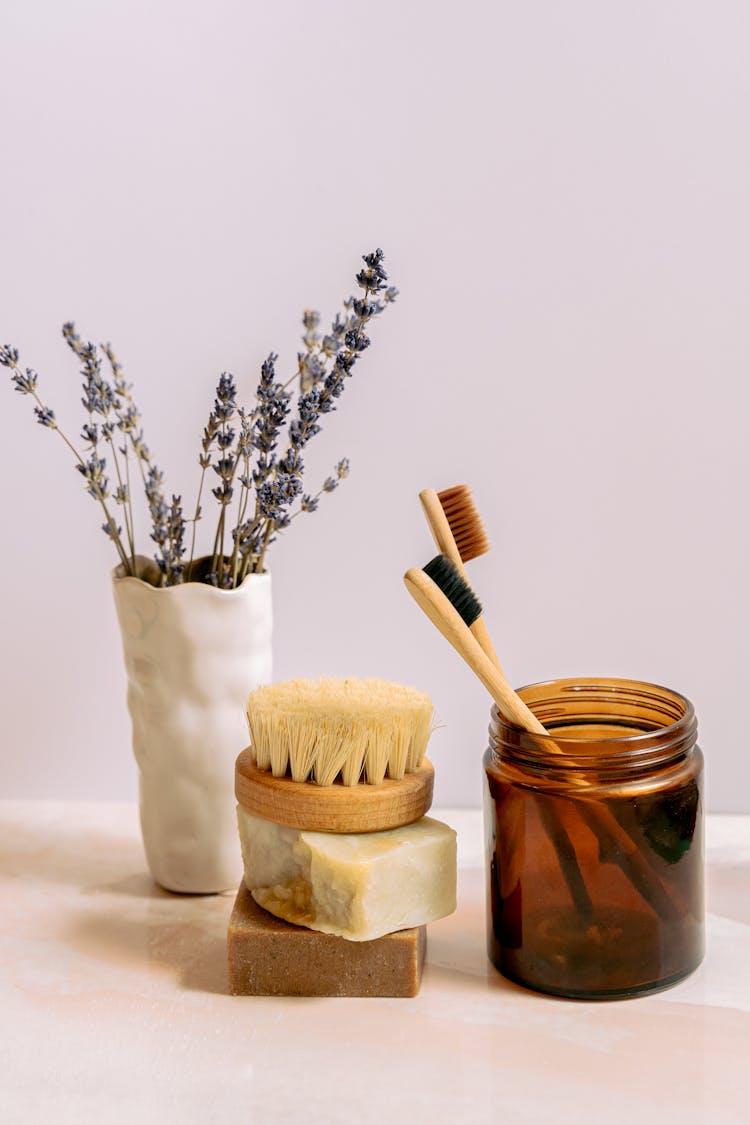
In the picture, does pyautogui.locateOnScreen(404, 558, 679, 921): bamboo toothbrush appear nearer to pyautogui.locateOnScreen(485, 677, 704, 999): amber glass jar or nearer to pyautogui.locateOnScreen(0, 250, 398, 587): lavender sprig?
pyautogui.locateOnScreen(485, 677, 704, 999): amber glass jar

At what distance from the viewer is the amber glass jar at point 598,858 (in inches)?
25.0

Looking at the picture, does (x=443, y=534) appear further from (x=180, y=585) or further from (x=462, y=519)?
(x=180, y=585)

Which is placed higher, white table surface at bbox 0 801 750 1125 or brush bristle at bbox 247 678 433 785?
brush bristle at bbox 247 678 433 785

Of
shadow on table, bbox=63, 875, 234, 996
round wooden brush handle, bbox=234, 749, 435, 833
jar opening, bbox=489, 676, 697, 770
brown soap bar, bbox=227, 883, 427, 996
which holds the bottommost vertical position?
shadow on table, bbox=63, 875, 234, 996

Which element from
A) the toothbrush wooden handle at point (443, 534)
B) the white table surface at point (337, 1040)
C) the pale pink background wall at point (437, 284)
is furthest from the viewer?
the pale pink background wall at point (437, 284)

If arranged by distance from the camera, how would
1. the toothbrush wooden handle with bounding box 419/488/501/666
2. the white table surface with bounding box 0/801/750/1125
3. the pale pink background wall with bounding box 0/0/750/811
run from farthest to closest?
1. the pale pink background wall with bounding box 0/0/750/811
2. the toothbrush wooden handle with bounding box 419/488/501/666
3. the white table surface with bounding box 0/801/750/1125

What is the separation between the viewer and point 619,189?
2.88 ft

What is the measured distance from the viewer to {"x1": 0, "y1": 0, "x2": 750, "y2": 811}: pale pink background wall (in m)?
0.87

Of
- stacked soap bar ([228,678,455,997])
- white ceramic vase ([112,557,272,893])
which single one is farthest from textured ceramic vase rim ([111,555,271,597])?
stacked soap bar ([228,678,455,997])

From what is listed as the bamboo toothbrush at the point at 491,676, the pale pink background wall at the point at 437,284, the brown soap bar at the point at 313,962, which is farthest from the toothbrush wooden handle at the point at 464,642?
the pale pink background wall at the point at 437,284

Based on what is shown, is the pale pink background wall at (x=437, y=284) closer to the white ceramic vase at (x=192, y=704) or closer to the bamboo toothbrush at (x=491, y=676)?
the white ceramic vase at (x=192, y=704)

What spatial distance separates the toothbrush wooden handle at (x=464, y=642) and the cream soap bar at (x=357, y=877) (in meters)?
0.07

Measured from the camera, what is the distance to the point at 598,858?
63cm

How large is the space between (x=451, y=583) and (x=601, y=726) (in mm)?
157
